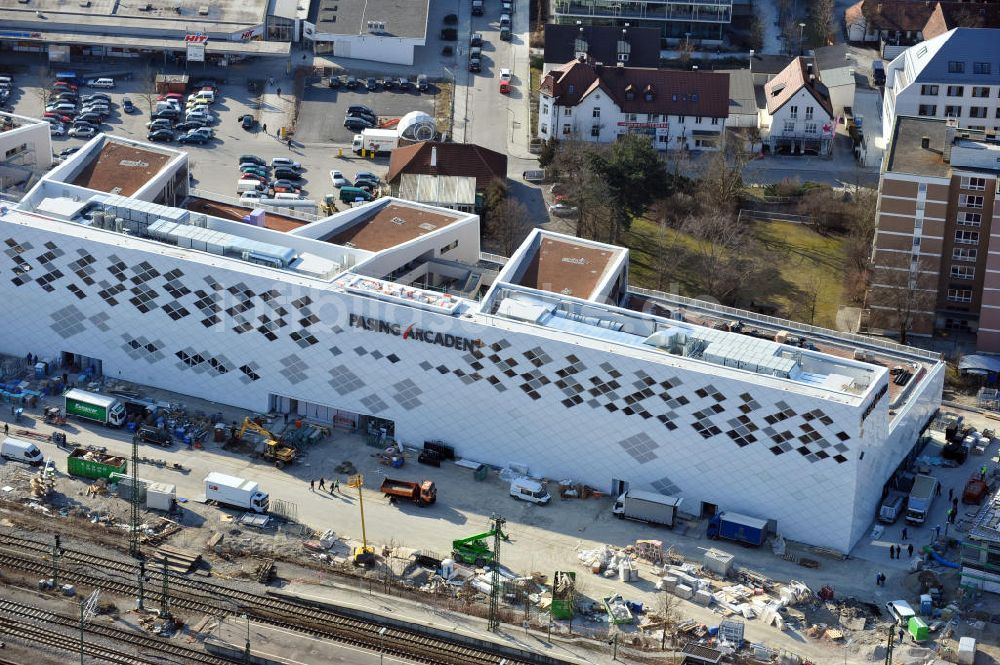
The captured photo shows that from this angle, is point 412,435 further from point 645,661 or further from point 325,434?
point 645,661

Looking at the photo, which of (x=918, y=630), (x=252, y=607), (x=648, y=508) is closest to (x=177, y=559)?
(x=252, y=607)

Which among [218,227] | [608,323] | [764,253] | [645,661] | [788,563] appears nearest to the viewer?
[645,661]

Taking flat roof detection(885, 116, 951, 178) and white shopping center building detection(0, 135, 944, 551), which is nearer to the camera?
white shopping center building detection(0, 135, 944, 551)

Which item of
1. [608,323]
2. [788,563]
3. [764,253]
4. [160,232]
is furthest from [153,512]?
[764,253]

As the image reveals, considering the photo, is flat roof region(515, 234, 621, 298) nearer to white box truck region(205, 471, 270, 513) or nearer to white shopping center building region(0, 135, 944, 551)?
white shopping center building region(0, 135, 944, 551)

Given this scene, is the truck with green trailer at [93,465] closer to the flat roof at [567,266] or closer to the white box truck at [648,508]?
the flat roof at [567,266]

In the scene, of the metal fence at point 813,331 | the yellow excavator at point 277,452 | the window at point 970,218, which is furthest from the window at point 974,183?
the yellow excavator at point 277,452

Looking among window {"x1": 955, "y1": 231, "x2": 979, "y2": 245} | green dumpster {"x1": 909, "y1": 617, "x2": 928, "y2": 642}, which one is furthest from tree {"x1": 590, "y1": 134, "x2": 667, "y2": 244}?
green dumpster {"x1": 909, "y1": 617, "x2": 928, "y2": 642}
